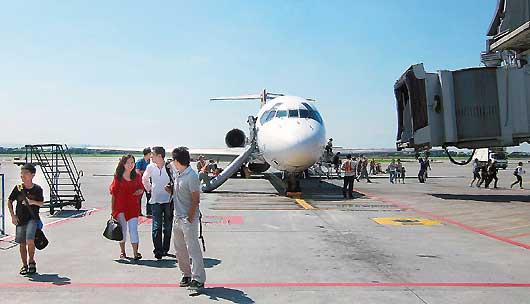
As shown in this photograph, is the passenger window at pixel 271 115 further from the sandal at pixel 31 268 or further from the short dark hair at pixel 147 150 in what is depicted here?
the sandal at pixel 31 268

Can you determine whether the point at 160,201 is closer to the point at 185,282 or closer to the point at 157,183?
the point at 157,183

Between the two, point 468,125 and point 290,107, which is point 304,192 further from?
point 468,125

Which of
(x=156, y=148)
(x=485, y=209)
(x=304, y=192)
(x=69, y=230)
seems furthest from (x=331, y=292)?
(x=304, y=192)

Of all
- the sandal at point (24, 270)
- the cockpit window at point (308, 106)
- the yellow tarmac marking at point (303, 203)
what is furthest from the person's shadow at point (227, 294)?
the cockpit window at point (308, 106)

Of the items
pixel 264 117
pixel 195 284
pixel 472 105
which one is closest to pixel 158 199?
pixel 195 284

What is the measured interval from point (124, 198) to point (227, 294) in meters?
2.87

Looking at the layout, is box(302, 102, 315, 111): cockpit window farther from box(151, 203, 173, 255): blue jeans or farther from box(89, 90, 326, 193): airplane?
box(151, 203, 173, 255): blue jeans

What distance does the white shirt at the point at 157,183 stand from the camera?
8344 millimetres

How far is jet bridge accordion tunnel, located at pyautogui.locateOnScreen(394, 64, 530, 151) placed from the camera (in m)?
17.6

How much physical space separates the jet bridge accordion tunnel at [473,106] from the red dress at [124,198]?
1298 cm

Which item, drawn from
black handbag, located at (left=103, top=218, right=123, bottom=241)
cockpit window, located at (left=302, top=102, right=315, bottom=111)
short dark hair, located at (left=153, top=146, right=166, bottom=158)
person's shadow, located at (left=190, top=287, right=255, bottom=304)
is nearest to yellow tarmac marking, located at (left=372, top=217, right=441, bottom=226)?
short dark hair, located at (left=153, top=146, right=166, bottom=158)

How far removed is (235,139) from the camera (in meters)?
29.8

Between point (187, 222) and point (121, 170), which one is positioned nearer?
point (187, 222)

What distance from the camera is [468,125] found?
18203mm
